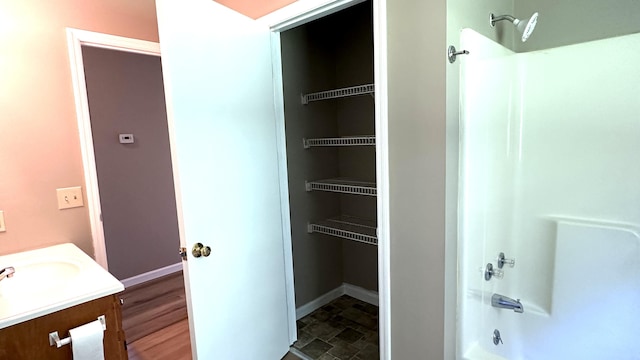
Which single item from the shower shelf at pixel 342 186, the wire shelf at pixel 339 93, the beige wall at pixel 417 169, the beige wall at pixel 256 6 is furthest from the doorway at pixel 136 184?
the beige wall at pixel 417 169

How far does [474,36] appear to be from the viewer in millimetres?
1375

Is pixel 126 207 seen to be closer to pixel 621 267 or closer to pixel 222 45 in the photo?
pixel 222 45

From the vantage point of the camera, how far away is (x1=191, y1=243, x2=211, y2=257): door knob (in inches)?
57.4

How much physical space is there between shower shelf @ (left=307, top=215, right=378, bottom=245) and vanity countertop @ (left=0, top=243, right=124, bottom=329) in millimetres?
1417

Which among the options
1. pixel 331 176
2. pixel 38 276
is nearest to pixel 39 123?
pixel 38 276

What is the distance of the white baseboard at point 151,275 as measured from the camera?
127 inches

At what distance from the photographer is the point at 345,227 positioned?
2506 millimetres

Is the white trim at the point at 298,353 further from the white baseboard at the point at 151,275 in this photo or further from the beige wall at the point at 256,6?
the beige wall at the point at 256,6

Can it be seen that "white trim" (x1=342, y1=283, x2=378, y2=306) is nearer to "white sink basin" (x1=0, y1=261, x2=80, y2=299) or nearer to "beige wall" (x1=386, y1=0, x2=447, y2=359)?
"beige wall" (x1=386, y1=0, x2=447, y2=359)

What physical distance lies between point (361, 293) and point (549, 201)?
1.58 meters

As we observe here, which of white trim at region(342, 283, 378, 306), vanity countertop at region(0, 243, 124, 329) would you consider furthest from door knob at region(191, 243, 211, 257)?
white trim at region(342, 283, 378, 306)

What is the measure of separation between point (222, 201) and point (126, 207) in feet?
7.07

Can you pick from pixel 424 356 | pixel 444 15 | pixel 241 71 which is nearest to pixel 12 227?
pixel 241 71

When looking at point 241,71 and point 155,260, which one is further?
point 155,260
